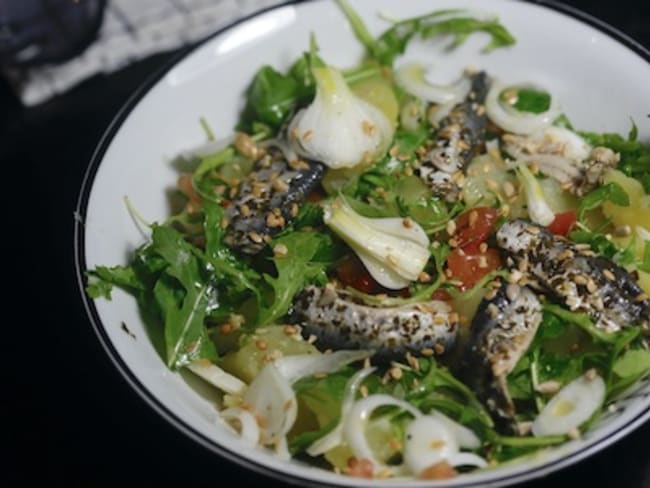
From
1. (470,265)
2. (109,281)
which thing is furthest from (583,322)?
(109,281)

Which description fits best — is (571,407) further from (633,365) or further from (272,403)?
(272,403)

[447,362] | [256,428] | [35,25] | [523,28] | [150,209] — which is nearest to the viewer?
[256,428]

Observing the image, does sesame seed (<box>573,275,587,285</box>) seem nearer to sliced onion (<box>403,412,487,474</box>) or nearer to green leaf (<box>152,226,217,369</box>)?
sliced onion (<box>403,412,487,474</box>)

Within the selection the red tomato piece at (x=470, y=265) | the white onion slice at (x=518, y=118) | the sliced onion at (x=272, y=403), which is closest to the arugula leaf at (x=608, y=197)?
the red tomato piece at (x=470, y=265)

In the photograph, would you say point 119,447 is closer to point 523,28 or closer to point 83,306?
point 83,306

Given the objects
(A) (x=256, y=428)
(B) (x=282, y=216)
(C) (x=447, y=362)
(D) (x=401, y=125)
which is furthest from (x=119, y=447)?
(D) (x=401, y=125)
